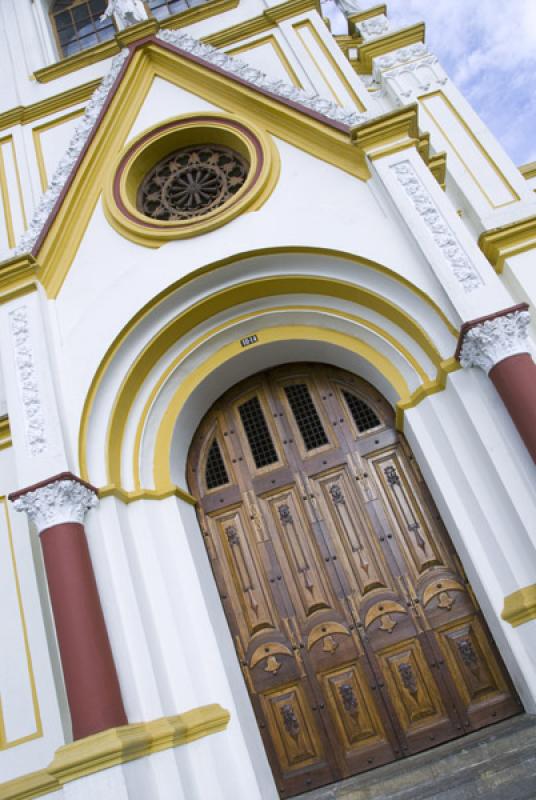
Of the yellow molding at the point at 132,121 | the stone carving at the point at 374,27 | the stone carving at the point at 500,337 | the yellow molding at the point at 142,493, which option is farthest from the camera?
the stone carving at the point at 374,27

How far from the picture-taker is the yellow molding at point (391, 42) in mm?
9250

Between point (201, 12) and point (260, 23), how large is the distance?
1.18 metres

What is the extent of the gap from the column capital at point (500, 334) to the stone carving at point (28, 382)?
4204 millimetres

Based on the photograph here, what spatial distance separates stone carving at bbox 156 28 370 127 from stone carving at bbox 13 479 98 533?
4.91m

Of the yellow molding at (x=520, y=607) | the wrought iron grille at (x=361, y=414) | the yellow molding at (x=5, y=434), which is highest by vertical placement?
the yellow molding at (x=5, y=434)

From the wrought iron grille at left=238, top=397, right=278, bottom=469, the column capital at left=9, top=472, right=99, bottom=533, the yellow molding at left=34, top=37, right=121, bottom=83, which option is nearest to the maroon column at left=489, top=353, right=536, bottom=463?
the wrought iron grille at left=238, top=397, right=278, bottom=469

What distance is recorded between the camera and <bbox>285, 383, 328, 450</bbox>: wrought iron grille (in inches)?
295

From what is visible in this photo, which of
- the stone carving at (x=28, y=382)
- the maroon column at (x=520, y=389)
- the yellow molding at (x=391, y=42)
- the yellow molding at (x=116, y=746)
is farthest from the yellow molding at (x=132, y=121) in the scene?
the yellow molding at (x=116, y=746)

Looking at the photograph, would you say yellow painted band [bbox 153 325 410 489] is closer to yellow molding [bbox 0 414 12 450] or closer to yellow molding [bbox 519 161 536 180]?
yellow molding [bbox 0 414 12 450]

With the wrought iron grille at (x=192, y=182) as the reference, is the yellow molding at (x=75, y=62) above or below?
above

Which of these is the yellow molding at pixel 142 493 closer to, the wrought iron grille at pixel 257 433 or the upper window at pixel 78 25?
the wrought iron grille at pixel 257 433

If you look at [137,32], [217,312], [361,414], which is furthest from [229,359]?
[137,32]

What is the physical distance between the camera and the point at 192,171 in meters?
8.19

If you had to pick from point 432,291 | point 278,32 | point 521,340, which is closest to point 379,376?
point 432,291
